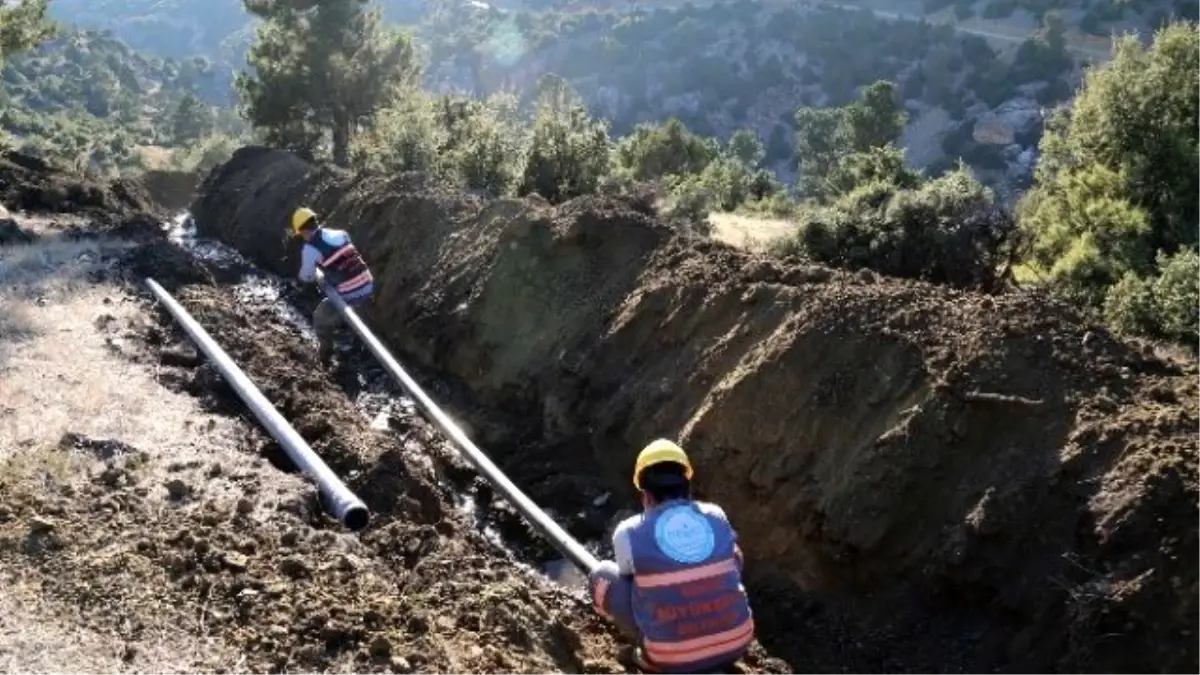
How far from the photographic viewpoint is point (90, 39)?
14925 centimetres

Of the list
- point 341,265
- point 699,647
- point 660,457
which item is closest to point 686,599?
point 699,647

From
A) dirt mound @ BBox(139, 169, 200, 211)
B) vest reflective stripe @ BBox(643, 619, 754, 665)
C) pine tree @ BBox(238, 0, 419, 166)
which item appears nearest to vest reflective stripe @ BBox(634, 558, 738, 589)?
vest reflective stripe @ BBox(643, 619, 754, 665)

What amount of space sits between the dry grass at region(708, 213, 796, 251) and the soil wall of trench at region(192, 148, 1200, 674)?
10.4 ft

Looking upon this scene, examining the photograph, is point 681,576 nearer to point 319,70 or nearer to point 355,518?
point 355,518

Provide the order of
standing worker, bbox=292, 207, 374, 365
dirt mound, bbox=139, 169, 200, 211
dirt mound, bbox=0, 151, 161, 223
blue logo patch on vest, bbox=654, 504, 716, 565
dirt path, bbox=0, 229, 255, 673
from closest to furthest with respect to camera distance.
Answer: blue logo patch on vest, bbox=654, 504, 716, 565
dirt path, bbox=0, 229, 255, 673
standing worker, bbox=292, 207, 374, 365
dirt mound, bbox=0, 151, 161, 223
dirt mound, bbox=139, 169, 200, 211

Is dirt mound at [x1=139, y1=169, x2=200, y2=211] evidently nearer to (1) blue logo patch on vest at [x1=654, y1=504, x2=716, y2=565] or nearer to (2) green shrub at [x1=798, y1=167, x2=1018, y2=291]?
(2) green shrub at [x1=798, y1=167, x2=1018, y2=291]

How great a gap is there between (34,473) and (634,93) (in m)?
149

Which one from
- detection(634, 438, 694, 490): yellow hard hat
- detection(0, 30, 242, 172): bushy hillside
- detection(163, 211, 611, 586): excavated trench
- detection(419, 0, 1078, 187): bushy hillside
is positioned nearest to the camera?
detection(634, 438, 694, 490): yellow hard hat

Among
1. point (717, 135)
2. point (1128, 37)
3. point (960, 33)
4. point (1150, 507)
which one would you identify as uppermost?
point (1128, 37)

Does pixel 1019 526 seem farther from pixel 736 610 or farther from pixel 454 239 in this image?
pixel 454 239

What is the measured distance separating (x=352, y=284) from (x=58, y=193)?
14.0 m

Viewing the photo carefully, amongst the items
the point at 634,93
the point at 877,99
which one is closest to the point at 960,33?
the point at 634,93

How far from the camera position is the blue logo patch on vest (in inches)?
227

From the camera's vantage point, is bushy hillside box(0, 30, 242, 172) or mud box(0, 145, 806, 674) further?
bushy hillside box(0, 30, 242, 172)
